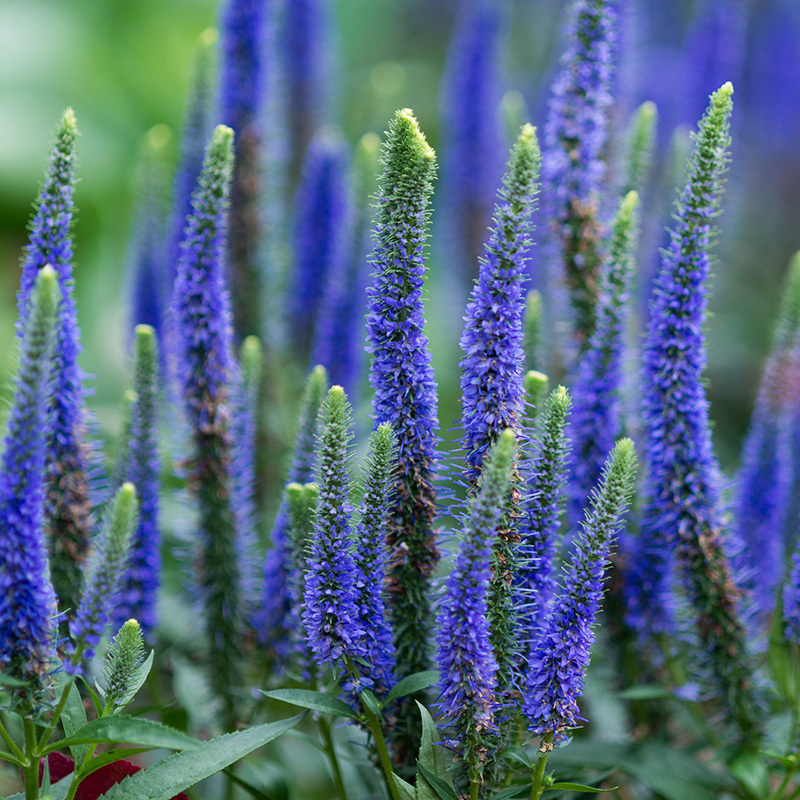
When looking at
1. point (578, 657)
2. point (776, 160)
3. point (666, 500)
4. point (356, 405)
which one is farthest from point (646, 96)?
point (578, 657)

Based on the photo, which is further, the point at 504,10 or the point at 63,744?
the point at 504,10

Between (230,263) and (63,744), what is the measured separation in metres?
1.32

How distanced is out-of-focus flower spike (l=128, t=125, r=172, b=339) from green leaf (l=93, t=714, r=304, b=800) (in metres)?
1.21

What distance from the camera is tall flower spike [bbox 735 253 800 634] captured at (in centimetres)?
182

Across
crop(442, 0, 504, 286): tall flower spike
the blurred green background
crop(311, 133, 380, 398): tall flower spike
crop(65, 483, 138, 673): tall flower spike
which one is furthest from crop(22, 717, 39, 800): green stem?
crop(442, 0, 504, 286): tall flower spike

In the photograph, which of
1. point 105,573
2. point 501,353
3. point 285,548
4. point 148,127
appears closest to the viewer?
point 105,573

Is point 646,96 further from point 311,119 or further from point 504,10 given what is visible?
point 311,119

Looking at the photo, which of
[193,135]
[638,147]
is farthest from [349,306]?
[638,147]

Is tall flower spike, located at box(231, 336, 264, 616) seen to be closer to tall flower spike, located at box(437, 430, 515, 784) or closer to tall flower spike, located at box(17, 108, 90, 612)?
tall flower spike, located at box(17, 108, 90, 612)

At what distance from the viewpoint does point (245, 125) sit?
2082 millimetres

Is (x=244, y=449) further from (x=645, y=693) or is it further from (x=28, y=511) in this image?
(x=645, y=693)

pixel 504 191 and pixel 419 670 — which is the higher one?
pixel 504 191

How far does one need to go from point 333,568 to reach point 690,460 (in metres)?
0.64

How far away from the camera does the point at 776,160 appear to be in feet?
12.7
